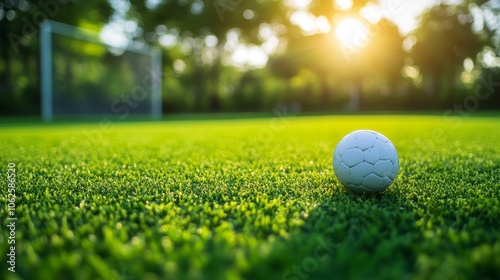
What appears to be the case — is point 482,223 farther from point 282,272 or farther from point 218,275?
point 218,275

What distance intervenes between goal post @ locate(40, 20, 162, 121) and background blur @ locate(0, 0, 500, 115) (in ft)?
26.1

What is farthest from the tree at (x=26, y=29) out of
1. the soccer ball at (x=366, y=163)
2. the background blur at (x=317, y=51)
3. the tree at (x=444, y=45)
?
the tree at (x=444, y=45)

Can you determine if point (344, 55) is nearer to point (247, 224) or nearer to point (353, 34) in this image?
point (353, 34)

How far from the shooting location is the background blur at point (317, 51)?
27.9m

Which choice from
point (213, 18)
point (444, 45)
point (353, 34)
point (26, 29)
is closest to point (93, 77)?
point (26, 29)

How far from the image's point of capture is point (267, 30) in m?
33.2

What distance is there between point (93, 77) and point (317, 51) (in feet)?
67.0

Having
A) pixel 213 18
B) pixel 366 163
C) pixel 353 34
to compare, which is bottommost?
pixel 366 163

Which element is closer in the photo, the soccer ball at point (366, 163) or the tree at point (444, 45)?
the soccer ball at point (366, 163)

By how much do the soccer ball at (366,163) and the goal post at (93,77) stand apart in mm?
12334

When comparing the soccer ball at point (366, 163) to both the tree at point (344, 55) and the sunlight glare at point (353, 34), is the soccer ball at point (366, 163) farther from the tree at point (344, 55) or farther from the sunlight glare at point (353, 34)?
the tree at point (344, 55)

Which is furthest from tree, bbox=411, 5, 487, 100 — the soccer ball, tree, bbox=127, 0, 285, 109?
the soccer ball

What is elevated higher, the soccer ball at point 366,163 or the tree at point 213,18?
the tree at point 213,18

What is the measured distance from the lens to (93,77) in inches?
637
